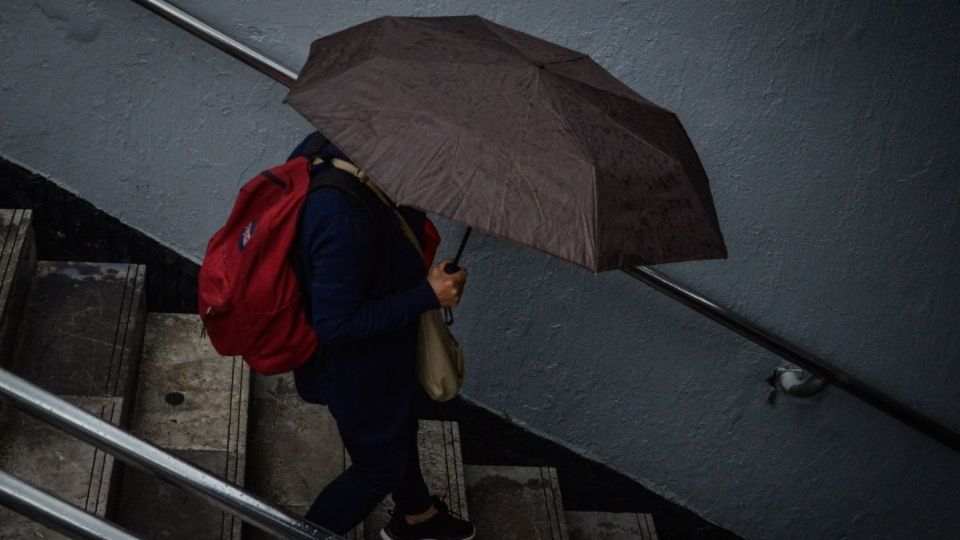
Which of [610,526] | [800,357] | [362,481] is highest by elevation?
[800,357]

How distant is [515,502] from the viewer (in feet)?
12.3

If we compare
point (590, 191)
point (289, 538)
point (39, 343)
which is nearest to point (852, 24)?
point (590, 191)

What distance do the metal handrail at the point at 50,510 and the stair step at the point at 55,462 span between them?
1029mm

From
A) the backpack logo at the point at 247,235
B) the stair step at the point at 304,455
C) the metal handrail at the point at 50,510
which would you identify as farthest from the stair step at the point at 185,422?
the metal handrail at the point at 50,510

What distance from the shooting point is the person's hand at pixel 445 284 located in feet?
8.12

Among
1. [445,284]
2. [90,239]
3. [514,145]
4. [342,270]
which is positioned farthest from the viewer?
[90,239]

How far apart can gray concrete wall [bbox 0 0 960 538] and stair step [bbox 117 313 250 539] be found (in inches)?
16.1

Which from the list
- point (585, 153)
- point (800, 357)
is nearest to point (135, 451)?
point (585, 153)

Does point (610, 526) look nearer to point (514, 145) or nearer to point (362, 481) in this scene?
point (362, 481)

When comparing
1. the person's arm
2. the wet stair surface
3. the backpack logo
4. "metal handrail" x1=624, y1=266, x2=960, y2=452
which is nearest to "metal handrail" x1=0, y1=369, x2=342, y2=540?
the person's arm

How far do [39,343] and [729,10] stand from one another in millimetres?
2264

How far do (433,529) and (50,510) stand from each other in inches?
62.4

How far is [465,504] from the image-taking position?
11.4ft

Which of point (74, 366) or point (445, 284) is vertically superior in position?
point (445, 284)
